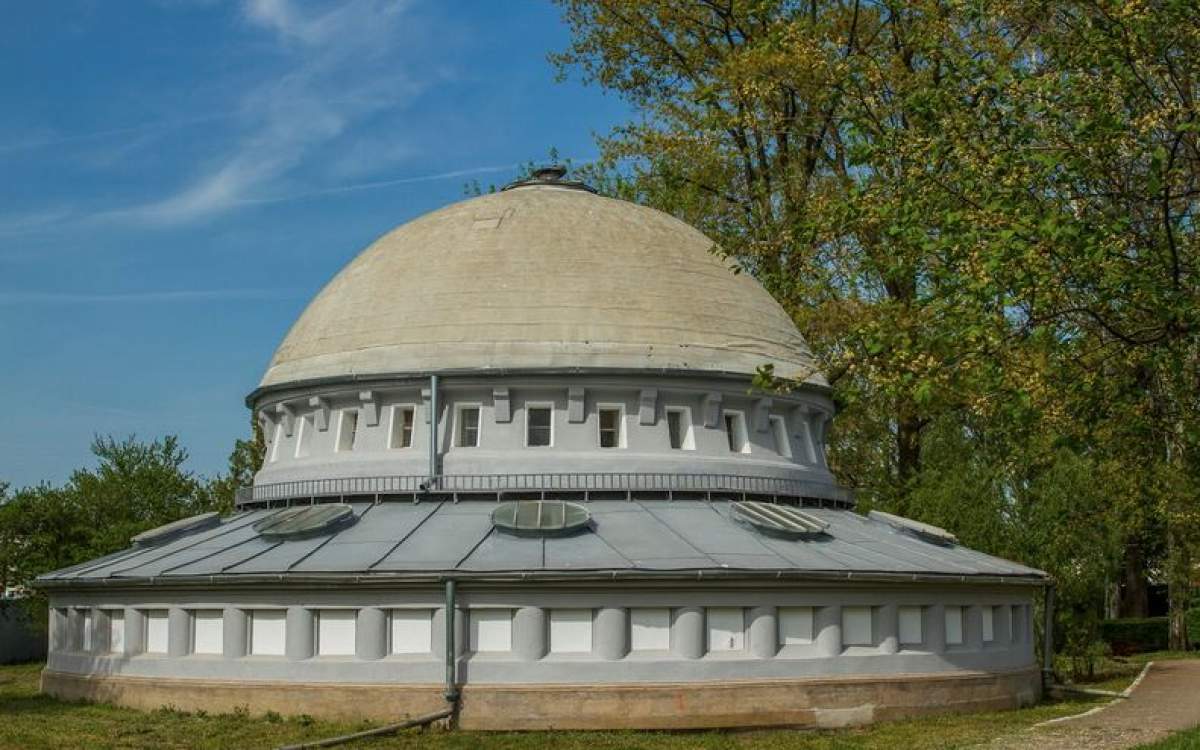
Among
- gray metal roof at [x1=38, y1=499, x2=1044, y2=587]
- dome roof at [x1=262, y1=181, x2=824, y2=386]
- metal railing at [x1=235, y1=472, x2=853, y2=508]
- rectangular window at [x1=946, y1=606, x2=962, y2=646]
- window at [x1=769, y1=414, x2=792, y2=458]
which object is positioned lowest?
rectangular window at [x1=946, y1=606, x2=962, y2=646]

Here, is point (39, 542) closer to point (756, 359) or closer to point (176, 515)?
point (176, 515)

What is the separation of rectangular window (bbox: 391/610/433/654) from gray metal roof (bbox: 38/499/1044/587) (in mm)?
923

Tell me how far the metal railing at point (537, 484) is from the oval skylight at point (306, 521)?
2.27ft

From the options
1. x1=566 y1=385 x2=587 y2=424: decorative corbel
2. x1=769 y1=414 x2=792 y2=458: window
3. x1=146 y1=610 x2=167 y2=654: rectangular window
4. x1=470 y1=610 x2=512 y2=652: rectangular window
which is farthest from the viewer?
x1=769 y1=414 x2=792 y2=458: window

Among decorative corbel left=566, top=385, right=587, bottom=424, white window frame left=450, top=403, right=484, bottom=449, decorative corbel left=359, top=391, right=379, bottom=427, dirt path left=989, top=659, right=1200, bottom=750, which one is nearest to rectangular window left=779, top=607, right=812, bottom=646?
dirt path left=989, top=659, right=1200, bottom=750

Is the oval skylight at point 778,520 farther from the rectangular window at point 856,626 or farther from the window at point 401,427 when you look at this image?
the window at point 401,427

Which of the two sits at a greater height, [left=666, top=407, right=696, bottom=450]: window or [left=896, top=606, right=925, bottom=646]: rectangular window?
[left=666, top=407, right=696, bottom=450]: window

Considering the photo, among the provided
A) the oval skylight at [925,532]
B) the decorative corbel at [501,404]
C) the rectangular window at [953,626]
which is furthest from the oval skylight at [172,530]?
the rectangular window at [953,626]

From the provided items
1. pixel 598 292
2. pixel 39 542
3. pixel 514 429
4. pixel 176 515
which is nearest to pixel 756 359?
pixel 598 292

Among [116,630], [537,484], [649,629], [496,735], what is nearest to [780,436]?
[537,484]

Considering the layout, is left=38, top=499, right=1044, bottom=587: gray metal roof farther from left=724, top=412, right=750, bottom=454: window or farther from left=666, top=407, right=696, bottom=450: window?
left=724, top=412, right=750, bottom=454: window

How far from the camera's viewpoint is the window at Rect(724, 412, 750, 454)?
30.8 m

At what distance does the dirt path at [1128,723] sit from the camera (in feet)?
75.9

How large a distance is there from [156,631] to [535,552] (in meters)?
7.82
